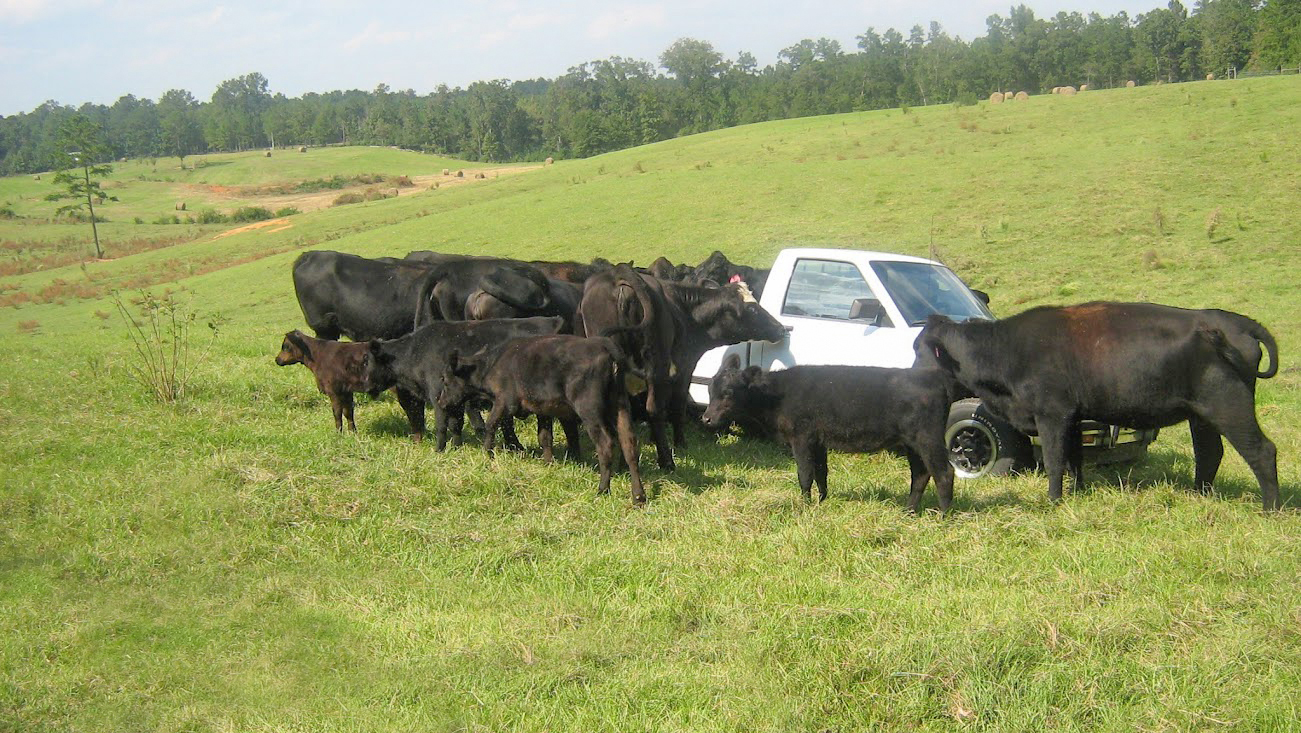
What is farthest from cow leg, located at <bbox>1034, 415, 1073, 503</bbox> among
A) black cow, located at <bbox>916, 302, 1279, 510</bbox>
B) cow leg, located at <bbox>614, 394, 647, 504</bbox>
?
cow leg, located at <bbox>614, 394, 647, 504</bbox>

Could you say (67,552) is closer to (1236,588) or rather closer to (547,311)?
(547,311)

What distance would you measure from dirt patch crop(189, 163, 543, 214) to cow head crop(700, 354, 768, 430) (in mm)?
57689

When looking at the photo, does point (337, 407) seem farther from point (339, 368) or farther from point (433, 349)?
point (433, 349)

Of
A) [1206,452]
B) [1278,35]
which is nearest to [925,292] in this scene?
[1206,452]

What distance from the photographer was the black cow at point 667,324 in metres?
9.91

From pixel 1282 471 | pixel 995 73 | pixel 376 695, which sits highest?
pixel 995 73

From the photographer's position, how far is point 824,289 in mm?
10562

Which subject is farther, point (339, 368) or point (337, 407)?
point (337, 407)

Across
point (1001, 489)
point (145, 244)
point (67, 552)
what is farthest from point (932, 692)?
point (145, 244)

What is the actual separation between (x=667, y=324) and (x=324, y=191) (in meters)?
80.0

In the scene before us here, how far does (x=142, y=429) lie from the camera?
9.90 metres

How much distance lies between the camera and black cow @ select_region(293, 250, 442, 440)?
13.0m

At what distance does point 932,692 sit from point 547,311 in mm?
7508

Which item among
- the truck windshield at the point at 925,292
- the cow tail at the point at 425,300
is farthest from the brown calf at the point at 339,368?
the truck windshield at the point at 925,292
